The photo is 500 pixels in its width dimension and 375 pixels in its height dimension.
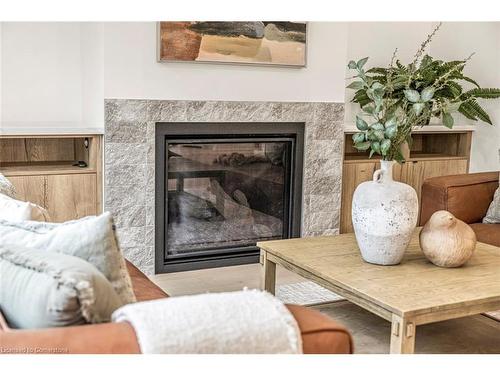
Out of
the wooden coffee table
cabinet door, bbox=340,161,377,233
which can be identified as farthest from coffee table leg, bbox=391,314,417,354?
cabinet door, bbox=340,161,377,233

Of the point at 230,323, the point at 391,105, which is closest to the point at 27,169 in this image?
the point at 391,105

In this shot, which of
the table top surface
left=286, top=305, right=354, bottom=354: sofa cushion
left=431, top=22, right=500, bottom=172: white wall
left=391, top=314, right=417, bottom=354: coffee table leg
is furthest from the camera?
left=431, top=22, right=500, bottom=172: white wall

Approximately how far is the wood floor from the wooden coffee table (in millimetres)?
772

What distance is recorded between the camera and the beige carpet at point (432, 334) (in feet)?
9.41

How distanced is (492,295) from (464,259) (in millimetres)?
298

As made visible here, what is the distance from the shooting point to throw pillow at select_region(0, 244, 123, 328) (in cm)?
129

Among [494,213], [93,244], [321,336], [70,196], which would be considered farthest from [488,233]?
[93,244]

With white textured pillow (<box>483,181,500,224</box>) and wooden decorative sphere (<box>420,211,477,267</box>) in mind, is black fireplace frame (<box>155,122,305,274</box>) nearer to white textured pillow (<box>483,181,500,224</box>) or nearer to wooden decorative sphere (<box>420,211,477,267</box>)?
white textured pillow (<box>483,181,500,224</box>)

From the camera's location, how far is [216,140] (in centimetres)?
409

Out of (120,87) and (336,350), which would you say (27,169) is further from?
(336,350)

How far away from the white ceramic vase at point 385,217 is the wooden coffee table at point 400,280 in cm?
7

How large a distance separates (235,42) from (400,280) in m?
2.00

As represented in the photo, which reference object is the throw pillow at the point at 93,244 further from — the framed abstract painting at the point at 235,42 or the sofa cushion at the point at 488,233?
the sofa cushion at the point at 488,233

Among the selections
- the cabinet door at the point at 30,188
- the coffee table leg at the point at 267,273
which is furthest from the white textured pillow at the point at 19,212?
the cabinet door at the point at 30,188
